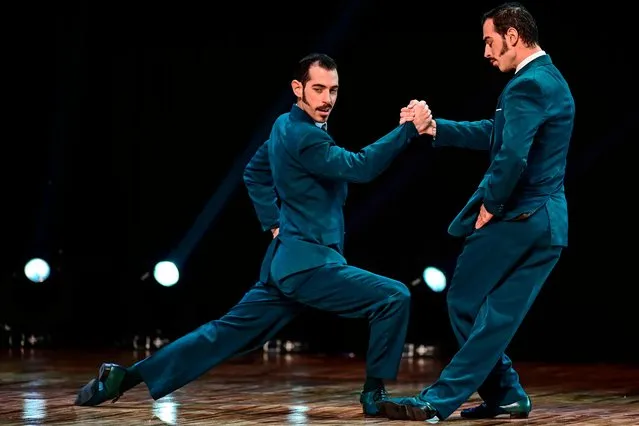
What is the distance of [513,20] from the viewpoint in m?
4.50

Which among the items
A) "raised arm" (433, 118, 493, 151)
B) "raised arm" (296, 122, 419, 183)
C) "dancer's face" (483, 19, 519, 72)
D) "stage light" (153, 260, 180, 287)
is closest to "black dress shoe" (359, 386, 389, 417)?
"raised arm" (296, 122, 419, 183)

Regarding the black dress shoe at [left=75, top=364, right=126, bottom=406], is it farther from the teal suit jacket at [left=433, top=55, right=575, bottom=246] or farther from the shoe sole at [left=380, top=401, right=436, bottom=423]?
the teal suit jacket at [left=433, top=55, right=575, bottom=246]

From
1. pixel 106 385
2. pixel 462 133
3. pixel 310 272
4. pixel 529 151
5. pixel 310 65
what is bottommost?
pixel 106 385

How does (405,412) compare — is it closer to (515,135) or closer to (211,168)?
(515,135)

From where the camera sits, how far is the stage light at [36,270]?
878 cm

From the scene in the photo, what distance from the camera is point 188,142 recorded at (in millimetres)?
8984

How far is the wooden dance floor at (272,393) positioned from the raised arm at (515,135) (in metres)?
0.82

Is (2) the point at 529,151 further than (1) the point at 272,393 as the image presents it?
No

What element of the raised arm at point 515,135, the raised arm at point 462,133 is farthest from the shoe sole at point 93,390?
the raised arm at point 515,135

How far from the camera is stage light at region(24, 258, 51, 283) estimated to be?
28.8 feet

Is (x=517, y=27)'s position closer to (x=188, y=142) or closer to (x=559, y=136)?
(x=559, y=136)

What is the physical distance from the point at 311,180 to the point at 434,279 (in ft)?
11.7

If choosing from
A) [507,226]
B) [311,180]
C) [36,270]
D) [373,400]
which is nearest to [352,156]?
[311,180]

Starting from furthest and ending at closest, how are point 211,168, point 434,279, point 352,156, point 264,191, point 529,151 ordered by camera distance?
point 211,168 → point 434,279 → point 264,191 → point 352,156 → point 529,151
